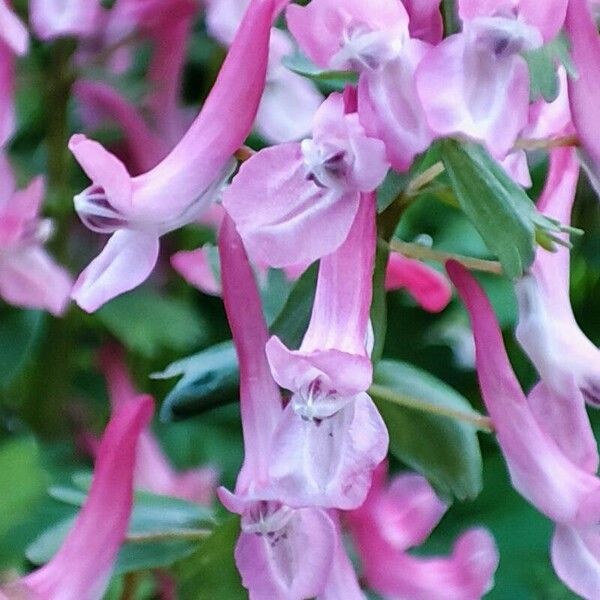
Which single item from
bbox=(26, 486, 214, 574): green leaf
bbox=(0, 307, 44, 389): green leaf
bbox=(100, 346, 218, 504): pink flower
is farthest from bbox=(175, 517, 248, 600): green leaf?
bbox=(0, 307, 44, 389): green leaf

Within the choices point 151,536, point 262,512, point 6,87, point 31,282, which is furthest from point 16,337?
point 262,512

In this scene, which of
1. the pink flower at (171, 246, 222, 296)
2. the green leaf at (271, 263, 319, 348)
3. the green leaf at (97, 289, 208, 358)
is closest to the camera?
the green leaf at (271, 263, 319, 348)

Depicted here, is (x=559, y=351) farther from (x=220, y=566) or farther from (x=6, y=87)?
(x=6, y=87)

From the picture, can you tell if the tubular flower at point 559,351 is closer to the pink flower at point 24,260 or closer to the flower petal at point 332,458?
the flower petal at point 332,458

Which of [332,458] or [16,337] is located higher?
[332,458]

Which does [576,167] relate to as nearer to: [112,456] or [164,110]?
[112,456]

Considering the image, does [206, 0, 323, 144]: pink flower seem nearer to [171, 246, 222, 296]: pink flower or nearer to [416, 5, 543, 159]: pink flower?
[171, 246, 222, 296]: pink flower

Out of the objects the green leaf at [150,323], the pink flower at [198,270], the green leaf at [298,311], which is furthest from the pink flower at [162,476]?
the green leaf at [298,311]
